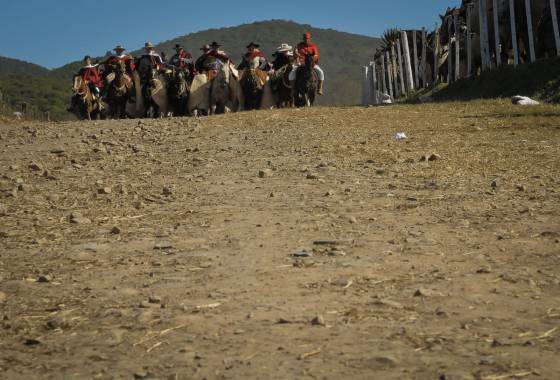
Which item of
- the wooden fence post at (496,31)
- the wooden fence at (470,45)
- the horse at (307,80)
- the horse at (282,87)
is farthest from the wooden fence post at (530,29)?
the horse at (282,87)

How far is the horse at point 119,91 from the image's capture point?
2556 cm

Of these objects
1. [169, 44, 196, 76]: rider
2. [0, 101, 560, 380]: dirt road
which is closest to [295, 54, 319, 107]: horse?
[169, 44, 196, 76]: rider

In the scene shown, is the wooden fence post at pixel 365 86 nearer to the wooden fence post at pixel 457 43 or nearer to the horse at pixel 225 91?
the wooden fence post at pixel 457 43

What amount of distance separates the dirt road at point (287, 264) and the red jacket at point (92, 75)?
16102 millimetres

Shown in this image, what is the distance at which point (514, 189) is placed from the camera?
8.86 metres

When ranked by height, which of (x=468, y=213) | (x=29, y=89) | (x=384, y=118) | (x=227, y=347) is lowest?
(x=227, y=347)

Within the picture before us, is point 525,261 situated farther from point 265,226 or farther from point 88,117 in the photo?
point 88,117

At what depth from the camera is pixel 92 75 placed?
93.7 feet

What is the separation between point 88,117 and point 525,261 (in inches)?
876

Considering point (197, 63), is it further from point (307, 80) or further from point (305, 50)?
point (307, 80)

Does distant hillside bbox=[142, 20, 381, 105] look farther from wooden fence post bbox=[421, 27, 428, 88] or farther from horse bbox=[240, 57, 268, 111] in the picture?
horse bbox=[240, 57, 268, 111]

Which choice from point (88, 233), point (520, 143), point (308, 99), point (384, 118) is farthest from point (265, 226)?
point (308, 99)

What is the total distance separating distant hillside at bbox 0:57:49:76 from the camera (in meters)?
139

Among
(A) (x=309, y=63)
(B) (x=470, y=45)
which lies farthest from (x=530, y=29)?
(A) (x=309, y=63)
